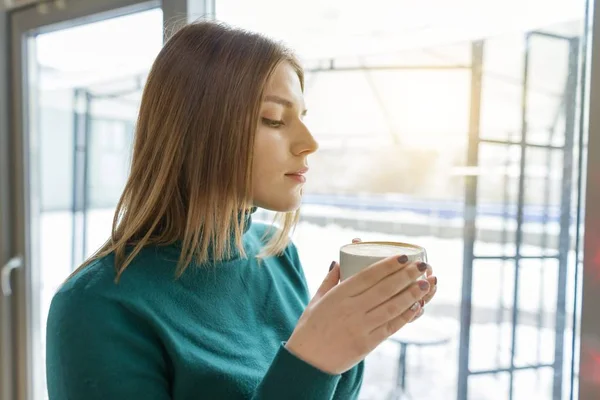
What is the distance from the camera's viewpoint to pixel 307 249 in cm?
150

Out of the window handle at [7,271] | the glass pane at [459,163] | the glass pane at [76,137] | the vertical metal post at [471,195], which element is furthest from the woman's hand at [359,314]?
the window handle at [7,271]

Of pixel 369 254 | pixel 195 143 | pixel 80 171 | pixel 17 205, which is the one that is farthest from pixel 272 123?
pixel 17 205

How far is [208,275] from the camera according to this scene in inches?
27.6

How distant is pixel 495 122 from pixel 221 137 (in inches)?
26.2

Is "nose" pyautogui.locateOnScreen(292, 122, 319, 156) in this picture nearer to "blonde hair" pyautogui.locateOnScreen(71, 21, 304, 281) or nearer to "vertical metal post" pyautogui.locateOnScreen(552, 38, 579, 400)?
"blonde hair" pyautogui.locateOnScreen(71, 21, 304, 281)

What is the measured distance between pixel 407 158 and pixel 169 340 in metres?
0.87

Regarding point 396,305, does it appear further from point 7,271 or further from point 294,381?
point 7,271

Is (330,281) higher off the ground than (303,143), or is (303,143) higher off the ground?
(303,143)

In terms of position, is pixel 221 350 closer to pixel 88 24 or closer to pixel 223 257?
pixel 223 257

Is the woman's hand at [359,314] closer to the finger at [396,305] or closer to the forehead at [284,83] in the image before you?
the finger at [396,305]

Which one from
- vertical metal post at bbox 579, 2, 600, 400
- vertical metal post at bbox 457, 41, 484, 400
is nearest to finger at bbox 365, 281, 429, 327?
vertical metal post at bbox 579, 2, 600, 400

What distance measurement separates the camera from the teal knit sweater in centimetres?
54

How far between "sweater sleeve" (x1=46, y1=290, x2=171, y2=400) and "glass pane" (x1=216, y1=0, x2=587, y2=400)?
0.46 m

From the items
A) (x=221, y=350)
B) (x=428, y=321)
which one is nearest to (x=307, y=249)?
(x=428, y=321)
